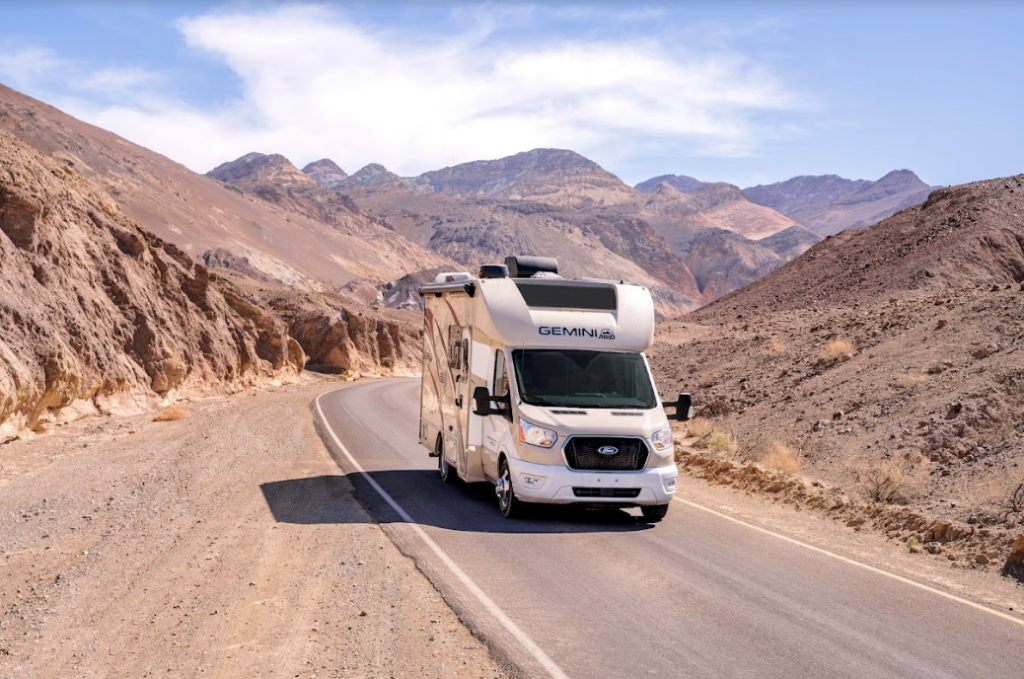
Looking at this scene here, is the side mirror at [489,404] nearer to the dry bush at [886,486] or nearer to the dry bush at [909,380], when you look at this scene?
the dry bush at [886,486]

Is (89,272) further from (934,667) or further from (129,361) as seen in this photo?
(934,667)

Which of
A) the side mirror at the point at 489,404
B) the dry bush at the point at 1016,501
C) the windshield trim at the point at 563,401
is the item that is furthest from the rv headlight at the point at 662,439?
the dry bush at the point at 1016,501

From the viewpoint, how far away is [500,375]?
491 inches

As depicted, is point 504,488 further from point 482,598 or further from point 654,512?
point 482,598

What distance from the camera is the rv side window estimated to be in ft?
40.4

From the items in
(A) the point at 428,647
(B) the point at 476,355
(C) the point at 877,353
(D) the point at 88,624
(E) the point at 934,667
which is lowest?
(D) the point at 88,624

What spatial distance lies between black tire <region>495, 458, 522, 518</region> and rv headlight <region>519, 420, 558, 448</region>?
1.92ft

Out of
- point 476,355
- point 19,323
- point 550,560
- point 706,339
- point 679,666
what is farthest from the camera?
point 706,339

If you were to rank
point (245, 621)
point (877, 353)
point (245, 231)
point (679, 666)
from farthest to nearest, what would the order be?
point (245, 231), point (877, 353), point (245, 621), point (679, 666)

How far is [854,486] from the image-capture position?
1551 cm

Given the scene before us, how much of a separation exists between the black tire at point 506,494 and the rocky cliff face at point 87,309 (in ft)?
43.2

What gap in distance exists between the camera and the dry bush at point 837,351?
1026 inches

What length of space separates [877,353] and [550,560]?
1785 cm

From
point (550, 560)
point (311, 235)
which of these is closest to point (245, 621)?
point (550, 560)
